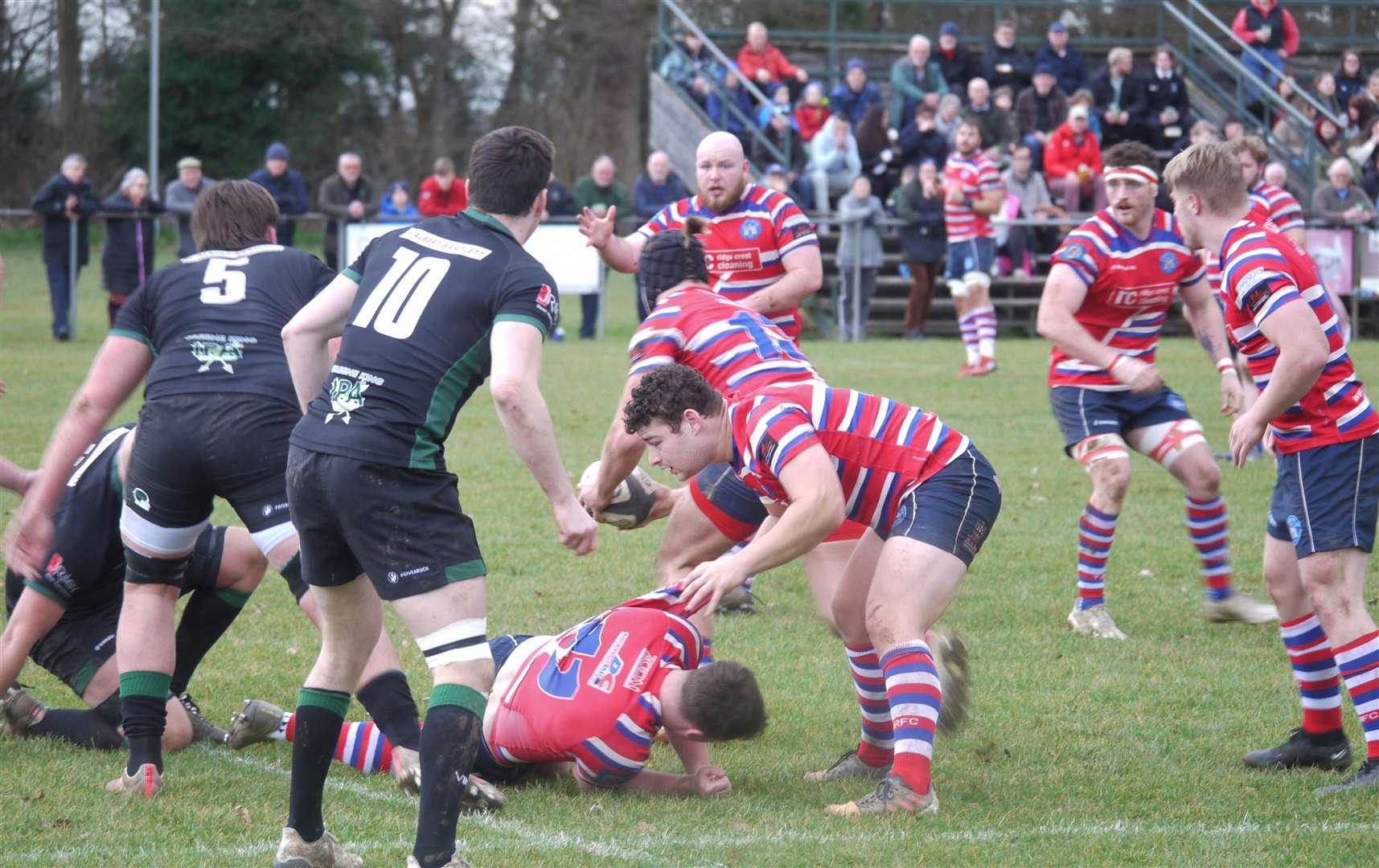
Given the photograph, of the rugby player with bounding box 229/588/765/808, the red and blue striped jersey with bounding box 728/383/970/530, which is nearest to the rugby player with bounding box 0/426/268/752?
the rugby player with bounding box 229/588/765/808

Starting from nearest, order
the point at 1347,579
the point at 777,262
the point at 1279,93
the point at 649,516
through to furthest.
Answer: the point at 1347,579 < the point at 649,516 < the point at 777,262 < the point at 1279,93

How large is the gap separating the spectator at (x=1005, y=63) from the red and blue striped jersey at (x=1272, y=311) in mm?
17589

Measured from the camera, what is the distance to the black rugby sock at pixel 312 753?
3.96m

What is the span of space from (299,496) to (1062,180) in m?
17.9

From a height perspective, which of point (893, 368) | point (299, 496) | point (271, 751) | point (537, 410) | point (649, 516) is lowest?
point (893, 368)

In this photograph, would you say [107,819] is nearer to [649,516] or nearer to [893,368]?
[649,516]

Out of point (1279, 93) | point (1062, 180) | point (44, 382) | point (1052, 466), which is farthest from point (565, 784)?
point (1279, 93)

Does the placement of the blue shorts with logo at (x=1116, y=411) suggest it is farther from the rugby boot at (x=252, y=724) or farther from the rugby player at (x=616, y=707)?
the rugby boot at (x=252, y=724)

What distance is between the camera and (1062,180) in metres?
20.4

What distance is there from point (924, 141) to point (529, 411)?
56.1ft

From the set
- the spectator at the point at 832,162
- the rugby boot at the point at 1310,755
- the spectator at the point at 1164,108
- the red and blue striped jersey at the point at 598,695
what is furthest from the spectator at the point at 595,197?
the rugby boot at the point at 1310,755

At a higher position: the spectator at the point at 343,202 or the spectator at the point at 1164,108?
the spectator at the point at 1164,108

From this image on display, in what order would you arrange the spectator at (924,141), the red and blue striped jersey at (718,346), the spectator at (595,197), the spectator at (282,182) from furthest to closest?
1. the spectator at (924,141)
2. the spectator at (595,197)
3. the spectator at (282,182)
4. the red and blue striped jersey at (718,346)

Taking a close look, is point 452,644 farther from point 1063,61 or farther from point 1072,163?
point 1063,61
